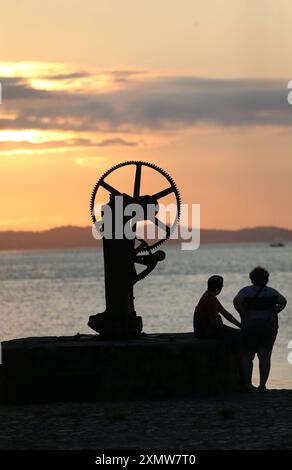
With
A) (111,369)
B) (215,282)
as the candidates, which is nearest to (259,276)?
(215,282)

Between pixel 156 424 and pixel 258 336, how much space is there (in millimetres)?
3097

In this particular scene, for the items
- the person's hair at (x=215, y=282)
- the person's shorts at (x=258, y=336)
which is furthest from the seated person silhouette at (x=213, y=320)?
the person's shorts at (x=258, y=336)

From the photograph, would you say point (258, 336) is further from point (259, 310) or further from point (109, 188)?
point (109, 188)

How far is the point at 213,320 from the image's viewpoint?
59.1 feet

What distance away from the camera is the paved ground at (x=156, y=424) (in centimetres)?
1365

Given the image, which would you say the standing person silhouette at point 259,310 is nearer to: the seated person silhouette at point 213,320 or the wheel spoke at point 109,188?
the seated person silhouette at point 213,320

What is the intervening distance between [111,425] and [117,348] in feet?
9.18

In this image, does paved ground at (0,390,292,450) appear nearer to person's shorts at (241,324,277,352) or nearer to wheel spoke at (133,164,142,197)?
person's shorts at (241,324,277,352)

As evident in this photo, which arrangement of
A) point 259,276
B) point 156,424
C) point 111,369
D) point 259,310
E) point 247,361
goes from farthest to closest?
1. point 247,361
2. point 111,369
3. point 259,310
4. point 259,276
5. point 156,424

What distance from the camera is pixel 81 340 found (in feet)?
62.1
